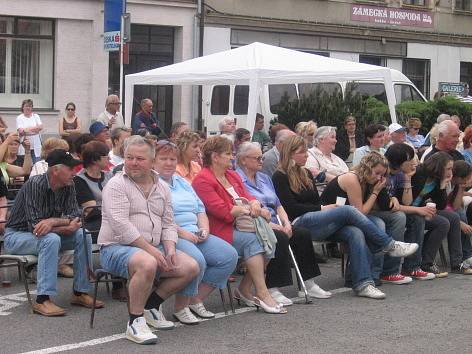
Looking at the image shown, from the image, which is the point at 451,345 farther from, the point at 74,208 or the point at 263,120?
the point at 263,120

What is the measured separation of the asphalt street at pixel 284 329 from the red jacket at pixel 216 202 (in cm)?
73

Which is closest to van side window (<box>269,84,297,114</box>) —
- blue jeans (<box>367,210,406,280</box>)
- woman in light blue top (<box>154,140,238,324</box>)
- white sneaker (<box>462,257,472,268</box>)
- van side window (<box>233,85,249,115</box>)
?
van side window (<box>233,85,249,115</box>)

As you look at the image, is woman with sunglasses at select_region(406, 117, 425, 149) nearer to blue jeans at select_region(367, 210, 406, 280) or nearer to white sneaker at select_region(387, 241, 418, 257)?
blue jeans at select_region(367, 210, 406, 280)

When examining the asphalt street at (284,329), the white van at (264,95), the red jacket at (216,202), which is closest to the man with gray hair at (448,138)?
the asphalt street at (284,329)

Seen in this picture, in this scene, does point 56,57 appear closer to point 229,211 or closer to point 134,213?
point 229,211

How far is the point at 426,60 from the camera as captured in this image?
103 ft

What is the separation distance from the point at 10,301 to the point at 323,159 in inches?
189

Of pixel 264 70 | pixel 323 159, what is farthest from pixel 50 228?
pixel 264 70

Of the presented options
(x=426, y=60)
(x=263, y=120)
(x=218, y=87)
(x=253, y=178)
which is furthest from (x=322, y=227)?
(x=426, y=60)

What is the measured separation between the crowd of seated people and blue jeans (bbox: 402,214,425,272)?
0.04ft

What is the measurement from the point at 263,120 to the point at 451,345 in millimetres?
11693

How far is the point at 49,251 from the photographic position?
805 centimetres

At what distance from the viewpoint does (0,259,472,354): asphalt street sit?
711cm

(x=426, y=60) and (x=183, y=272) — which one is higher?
(x=426, y=60)
